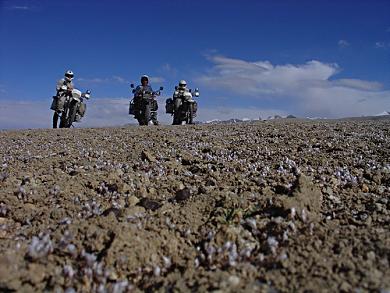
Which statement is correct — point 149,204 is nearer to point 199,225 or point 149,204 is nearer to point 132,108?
point 199,225

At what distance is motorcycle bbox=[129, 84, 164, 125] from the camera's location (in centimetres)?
2084

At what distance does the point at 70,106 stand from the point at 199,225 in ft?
53.2

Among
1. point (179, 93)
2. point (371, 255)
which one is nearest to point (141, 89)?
point (179, 93)

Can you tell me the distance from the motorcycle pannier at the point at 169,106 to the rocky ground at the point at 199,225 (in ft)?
54.2

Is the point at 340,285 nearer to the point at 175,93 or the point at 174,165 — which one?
the point at 174,165

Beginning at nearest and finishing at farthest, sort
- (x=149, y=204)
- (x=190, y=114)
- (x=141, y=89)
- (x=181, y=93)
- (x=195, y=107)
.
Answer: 1. (x=149, y=204)
2. (x=141, y=89)
3. (x=190, y=114)
4. (x=181, y=93)
5. (x=195, y=107)

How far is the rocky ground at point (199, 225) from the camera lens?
3.02 meters

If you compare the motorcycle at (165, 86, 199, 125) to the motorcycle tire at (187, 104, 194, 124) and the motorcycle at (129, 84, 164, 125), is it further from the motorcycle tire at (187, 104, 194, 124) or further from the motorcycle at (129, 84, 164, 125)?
the motorcycle at (129, 84, 164, 125)

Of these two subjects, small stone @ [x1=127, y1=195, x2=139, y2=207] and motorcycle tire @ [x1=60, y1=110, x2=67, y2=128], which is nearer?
small stone @ [x1=127, y1=195, x2=139, y2=207]

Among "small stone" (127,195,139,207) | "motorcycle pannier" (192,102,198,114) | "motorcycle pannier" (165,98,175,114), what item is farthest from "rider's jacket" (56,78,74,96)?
"small stone" (127,195,139,207)

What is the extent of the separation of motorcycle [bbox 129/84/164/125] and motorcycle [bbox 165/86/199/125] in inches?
66.8

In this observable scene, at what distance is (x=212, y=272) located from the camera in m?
3.11

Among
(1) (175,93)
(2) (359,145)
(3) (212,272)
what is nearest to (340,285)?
(3) (212,272)

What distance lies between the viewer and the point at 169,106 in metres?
23.4
